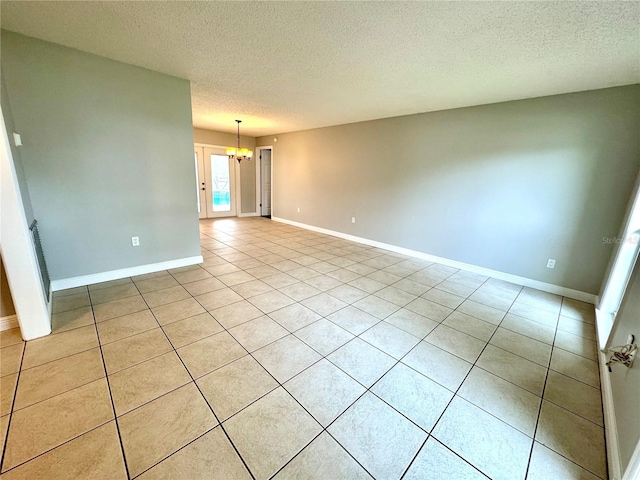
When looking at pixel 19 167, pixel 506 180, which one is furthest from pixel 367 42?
pixel 19 167

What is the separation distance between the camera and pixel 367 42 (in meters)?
2.13

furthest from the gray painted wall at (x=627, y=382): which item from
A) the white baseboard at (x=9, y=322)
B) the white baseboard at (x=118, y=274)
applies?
the white baseboard at (x=118, y=274)

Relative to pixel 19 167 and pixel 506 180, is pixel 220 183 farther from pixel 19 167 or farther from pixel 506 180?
pixel 506 180

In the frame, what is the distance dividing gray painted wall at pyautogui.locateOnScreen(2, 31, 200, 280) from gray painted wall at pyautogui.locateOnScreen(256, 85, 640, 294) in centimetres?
329

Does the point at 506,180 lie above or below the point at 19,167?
above

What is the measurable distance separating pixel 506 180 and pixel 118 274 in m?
5.24

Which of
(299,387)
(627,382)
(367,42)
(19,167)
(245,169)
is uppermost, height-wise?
(367,42)

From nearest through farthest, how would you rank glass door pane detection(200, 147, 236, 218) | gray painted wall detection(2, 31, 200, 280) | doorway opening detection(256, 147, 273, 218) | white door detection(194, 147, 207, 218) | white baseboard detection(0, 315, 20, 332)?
white baseboard detection(0, 315, 20, 332), gray painted wall detection(2, 31, 200, 280), white door detection(194, 147, 207, 218), glass door pane detection(200, 147, 236, 218), doorway opening detection(256, 147, 273, 218)

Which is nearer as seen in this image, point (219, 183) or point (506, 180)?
point (506, 180)

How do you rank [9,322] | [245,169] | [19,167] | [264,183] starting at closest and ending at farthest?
[9,322] < [19,167] < [245,169] < [264,183]

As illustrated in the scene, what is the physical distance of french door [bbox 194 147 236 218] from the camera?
269 inches

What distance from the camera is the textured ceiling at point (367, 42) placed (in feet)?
5.74

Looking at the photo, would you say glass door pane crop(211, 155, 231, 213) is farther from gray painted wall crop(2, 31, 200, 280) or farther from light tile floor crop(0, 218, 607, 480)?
light tile floor crop(0, 218, 607, 480)

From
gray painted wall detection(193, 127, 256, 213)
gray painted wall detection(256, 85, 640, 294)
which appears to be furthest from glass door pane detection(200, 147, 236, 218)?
gray painted wall detection(256, 85, 640, 294)
